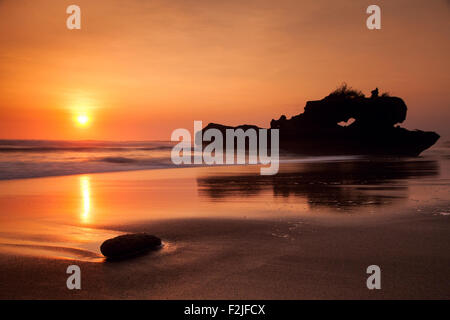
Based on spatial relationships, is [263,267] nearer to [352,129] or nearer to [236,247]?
[236,247]

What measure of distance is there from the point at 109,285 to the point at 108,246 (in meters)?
0.94

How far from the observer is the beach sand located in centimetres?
320

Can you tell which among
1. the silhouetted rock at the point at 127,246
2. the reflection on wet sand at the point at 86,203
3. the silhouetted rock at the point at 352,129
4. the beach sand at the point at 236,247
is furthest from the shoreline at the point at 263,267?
the silhouetted rock at the point at 352,129

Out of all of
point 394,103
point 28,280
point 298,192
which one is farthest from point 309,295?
point 394,103

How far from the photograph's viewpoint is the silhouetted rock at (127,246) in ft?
13.6

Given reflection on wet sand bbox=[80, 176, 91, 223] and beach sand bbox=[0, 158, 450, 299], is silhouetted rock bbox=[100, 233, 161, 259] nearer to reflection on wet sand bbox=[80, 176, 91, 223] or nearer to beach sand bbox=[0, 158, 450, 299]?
beach sand bbox=[0, 158, 450, 299]

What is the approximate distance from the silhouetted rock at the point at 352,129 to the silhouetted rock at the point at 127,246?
4141 cm

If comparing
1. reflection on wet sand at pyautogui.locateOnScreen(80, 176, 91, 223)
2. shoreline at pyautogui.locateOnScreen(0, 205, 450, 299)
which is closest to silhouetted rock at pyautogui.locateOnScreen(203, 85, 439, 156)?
reflection on wet sand at pyautogui.locateOnScreen(80, 176, 91, 223)

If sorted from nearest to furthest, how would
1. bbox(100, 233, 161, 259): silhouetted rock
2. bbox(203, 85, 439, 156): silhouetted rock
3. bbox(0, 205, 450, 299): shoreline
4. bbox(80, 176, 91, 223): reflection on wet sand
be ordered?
bbox(0, 205, 450, 299): shoreline
bbox(100, 233, 161, 259): silhouetted rock
bbox(80, 176, 91, 223): reflection on wet sand
bbox(203, 85, 439, 156): silhouetted rock

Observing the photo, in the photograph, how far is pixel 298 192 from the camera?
384 inches

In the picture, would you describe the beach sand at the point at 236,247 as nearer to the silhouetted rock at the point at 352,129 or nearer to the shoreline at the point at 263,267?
the shoreline at the point at 263,267

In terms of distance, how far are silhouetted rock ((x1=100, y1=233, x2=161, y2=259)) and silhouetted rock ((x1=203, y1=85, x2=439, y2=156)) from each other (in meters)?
41.4

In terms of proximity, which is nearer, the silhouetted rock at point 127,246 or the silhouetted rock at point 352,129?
the silhouetted rock at point 127,246

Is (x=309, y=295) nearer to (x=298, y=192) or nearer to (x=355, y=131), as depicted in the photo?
(x=298, y=192)
